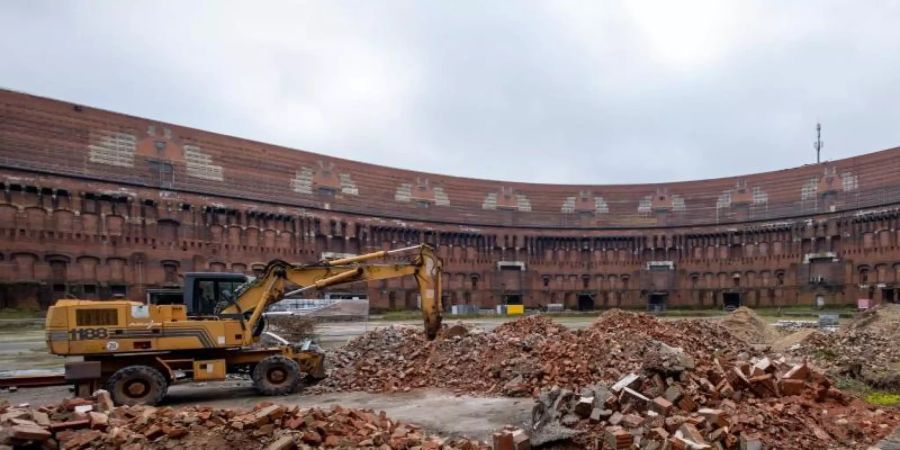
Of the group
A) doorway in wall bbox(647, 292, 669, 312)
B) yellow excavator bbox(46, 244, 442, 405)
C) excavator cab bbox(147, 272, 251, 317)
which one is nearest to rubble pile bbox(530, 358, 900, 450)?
yellow excavator bbox(46, 244, 442, 405)

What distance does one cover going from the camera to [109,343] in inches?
473

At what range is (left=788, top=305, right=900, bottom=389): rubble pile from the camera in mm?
13352

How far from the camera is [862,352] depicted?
16.1m

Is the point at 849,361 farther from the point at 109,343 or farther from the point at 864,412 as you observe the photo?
the point at 109,343

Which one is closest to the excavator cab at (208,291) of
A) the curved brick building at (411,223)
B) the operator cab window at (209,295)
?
the operator cab window at (209,295)

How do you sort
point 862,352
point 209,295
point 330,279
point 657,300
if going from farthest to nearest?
1. point 657,300
2. point 862,352
3. point 330,279
4. point 209,295

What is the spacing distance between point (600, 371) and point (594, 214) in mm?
59477

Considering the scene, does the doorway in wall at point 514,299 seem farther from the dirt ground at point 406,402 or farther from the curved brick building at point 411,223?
the dirt ground at point 406,402

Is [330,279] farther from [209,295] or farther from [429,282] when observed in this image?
[209,295]

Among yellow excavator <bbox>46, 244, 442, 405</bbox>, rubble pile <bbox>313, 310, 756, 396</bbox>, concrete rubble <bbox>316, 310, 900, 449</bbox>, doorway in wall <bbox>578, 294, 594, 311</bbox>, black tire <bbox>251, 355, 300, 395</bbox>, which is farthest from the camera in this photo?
doorway in wall <bbox>578, 294, 594, 311</bbox>

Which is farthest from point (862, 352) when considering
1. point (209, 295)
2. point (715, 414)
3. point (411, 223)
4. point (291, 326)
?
point (411, 223)

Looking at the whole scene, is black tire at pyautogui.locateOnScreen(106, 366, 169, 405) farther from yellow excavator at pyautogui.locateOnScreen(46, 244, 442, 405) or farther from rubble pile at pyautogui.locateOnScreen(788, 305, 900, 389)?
rubble pile at pyautogui.locateOnScreen(788, 305, 900, 389)

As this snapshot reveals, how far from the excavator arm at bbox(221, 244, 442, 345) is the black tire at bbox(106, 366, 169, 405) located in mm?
1911

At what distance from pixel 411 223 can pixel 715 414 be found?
54094mm
